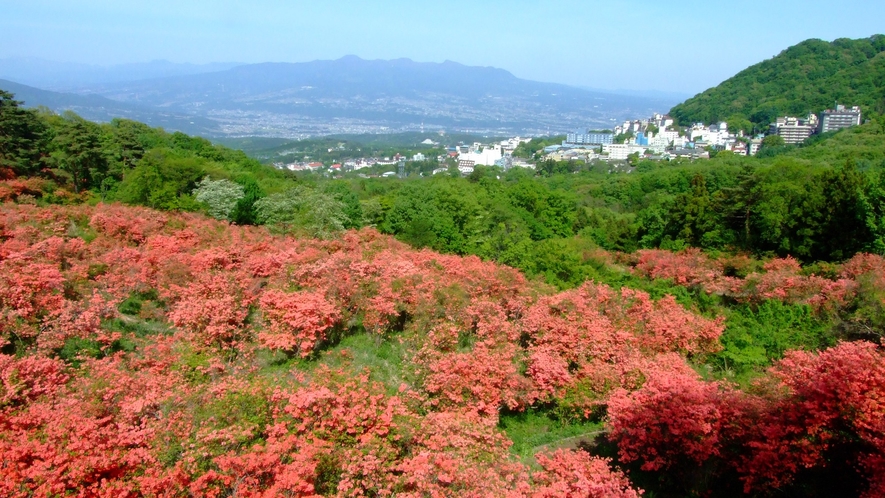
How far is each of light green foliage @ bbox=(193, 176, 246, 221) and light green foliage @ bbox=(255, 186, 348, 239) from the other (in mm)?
838

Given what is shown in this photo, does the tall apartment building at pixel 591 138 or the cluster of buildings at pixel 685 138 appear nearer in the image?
the cluster of buildings at pixel 685 138

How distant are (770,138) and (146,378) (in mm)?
70231

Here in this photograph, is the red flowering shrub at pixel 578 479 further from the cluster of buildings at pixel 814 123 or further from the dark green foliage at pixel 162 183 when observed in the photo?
the cluster of buildings at pixel 814 123

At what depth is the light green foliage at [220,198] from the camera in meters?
19.8

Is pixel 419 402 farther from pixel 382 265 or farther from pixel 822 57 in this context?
pixel 822 57

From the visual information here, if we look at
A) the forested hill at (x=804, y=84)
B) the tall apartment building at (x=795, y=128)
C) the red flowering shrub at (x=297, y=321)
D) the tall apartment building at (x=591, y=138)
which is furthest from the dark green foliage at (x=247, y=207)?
the tall apartment building at (x=591, y=138)

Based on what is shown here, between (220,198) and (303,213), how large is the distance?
3434 mm

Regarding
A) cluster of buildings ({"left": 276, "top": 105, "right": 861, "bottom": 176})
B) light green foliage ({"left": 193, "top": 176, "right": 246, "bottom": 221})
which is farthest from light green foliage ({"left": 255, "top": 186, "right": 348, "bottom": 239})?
cluster of buildings ({"left": 276, "top": 105, "right": 861, "bottom": 176})

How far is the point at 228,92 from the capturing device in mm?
189750

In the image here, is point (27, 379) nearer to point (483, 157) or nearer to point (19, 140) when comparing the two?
point (19, 140)

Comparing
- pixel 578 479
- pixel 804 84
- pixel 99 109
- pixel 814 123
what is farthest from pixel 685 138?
→ pixel 99 109

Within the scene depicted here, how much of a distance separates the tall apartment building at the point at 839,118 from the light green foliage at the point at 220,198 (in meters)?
62.6

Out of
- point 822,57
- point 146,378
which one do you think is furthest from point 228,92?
point 146,378

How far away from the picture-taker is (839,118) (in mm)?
58844
